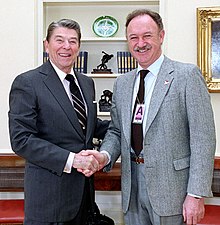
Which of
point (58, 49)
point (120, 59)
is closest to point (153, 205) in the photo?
point (58, 49)

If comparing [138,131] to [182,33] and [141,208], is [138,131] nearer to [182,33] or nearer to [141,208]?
[141,208]

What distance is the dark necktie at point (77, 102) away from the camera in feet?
6.94

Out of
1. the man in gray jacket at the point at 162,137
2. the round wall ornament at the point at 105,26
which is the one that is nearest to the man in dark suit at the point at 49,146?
the man in gray jacket at the point at 162,137

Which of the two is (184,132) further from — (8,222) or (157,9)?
(157,9)

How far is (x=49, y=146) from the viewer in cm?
197

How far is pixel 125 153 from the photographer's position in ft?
6.72

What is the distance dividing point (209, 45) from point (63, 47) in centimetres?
172

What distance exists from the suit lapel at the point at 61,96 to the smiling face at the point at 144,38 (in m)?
0.45

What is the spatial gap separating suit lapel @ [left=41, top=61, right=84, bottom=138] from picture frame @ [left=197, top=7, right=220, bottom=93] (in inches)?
67.7

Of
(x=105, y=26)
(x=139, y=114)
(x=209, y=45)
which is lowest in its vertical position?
(x=139, y=114)

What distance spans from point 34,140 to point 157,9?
241 cm

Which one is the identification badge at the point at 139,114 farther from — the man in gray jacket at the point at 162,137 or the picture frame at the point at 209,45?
the picture frame at the point at 209,45

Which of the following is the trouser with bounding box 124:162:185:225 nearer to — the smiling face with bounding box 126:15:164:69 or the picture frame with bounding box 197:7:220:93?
the smiling face with bounding box 126:15:164:69

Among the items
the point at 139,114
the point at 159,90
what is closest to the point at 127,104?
the point at 139,114
